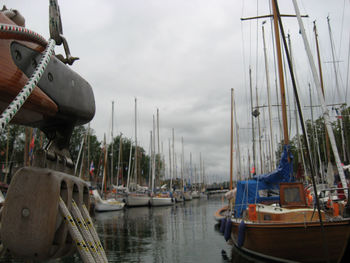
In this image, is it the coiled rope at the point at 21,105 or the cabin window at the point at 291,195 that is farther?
the cabin window at the point at 291,195

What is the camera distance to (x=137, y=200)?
4394cm

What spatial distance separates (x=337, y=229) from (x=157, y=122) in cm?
4659

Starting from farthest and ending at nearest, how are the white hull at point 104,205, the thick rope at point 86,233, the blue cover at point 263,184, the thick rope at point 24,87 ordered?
the white hull at point 104,205 < the blue cover at point 263,184 < the thick rope at point 86,233 < the thick rope at point 24,87

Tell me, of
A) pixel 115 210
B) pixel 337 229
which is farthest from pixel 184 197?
pixel 337 229

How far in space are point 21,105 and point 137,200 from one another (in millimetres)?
43821

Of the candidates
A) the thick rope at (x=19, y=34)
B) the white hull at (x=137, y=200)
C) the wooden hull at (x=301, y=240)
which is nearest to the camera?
the thick rope at (x=19, y=34)

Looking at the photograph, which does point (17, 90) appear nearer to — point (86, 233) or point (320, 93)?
point (86, 233)

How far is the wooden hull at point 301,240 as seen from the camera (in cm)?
836

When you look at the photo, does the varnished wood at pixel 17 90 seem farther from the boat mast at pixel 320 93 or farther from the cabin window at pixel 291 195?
the cabin window at pixel 291 195

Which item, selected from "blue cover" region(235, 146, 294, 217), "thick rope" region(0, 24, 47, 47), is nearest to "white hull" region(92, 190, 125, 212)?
"blue cover" region(235, 146, 294, 217)

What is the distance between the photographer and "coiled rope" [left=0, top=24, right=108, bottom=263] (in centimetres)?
152

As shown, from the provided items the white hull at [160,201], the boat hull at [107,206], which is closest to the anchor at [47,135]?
the boat hull at [107,206]

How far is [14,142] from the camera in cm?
4553

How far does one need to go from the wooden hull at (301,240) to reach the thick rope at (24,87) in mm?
8599
